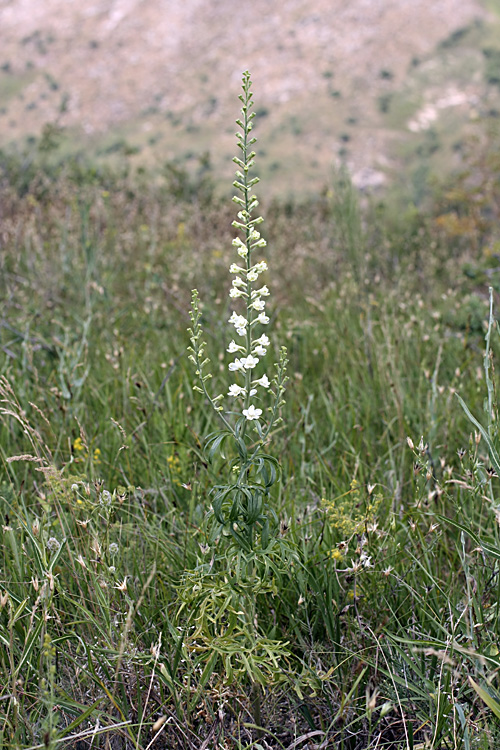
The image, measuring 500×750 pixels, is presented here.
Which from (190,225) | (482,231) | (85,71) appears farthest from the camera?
(85,71)

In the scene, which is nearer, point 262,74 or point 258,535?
point 258,535

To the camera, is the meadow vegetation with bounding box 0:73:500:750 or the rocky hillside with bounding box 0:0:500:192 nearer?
the meadow vegetation with bounding box 0:73:500:750

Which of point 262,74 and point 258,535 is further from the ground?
point 262,74

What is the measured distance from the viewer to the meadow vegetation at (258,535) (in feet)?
4.60

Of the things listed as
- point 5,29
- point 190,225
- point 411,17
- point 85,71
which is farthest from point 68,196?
point 5,29

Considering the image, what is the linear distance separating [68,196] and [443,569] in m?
6.52

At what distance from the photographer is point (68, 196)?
686cm

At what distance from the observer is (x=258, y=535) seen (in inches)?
61.5

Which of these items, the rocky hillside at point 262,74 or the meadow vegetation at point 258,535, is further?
the rocky hillside at point 262,74

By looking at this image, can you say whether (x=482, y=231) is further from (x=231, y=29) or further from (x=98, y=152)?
(x=231, y=29)

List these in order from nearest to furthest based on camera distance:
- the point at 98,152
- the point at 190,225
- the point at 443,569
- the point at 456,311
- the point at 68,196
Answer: the point at 443,569
the point at 456,311
the point at 68,196
the point at 190,225
the point at 98,152

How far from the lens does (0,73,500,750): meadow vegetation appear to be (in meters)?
1.40

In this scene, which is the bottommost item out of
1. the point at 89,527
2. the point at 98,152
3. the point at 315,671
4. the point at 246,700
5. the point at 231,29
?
the point at 246,700

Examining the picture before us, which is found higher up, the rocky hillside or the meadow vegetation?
the rocky hillside
